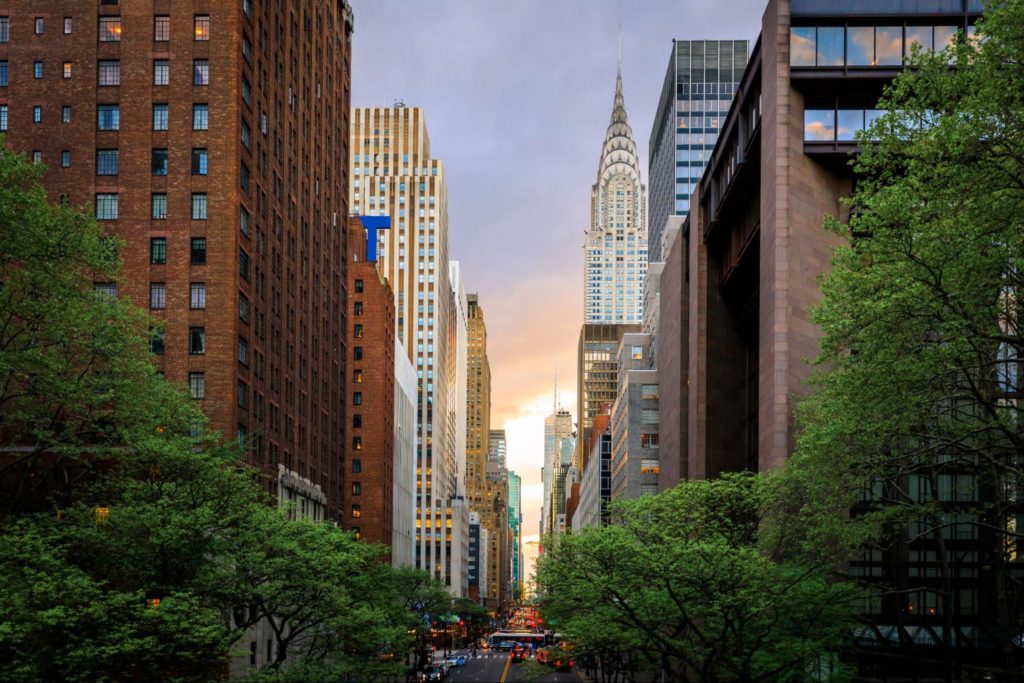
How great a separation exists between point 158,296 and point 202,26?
1853 cm

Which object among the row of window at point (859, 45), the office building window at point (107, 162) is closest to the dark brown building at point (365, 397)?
the office building window at point (107, 162)

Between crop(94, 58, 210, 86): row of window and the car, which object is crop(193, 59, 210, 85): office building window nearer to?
crop(94, 58, 210, 86): row of window

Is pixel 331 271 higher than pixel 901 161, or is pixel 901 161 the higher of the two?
pixel 331 271

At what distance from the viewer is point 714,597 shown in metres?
40.2

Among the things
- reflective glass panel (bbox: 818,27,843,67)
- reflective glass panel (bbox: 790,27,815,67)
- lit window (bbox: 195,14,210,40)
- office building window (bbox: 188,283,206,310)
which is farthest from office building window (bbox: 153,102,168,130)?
reflective glass panel (bbox: 818,27,843,67)

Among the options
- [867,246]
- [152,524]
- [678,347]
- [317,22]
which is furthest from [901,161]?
[317,22]

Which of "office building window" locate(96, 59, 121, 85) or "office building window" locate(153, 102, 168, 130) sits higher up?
"office building window" locate(96, 59, 121, 85)

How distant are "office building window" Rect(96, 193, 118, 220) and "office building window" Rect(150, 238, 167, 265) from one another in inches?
116

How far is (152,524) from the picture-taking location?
43781mm

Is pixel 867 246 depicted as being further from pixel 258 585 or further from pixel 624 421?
pixel 624 421

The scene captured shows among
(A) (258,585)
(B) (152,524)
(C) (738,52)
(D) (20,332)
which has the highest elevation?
(C) (738,52)

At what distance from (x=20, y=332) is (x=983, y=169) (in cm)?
3465

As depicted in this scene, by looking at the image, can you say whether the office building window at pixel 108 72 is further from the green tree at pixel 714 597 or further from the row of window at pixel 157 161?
the green tree at pixel 714 597

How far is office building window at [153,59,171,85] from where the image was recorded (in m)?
71.8
